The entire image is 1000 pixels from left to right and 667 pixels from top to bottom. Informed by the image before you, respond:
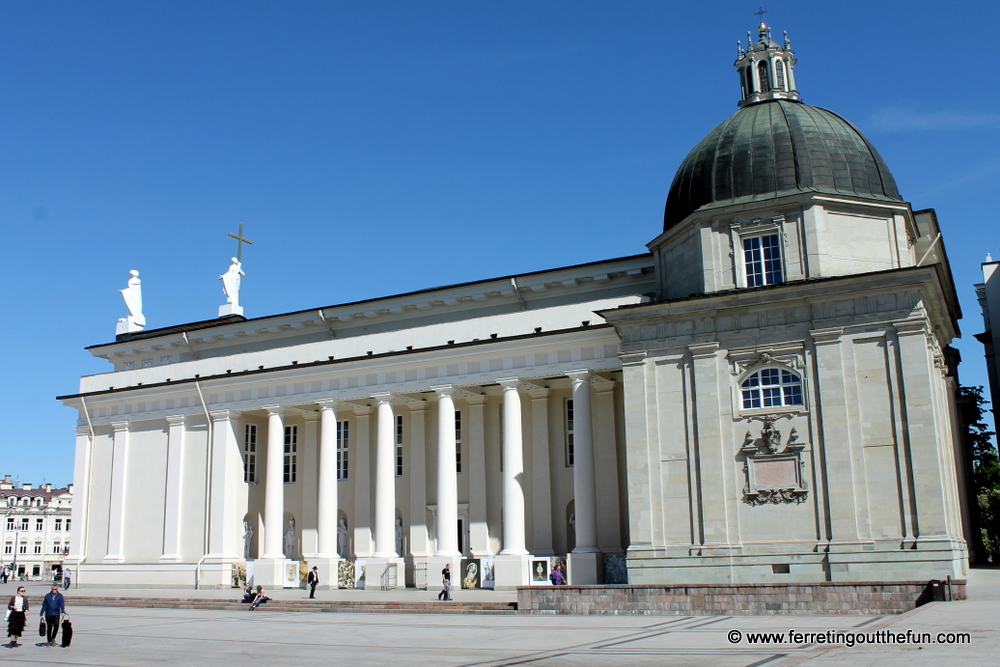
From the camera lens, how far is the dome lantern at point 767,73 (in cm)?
3662

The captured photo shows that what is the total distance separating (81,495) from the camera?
4656cm

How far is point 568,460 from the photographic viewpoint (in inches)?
1518

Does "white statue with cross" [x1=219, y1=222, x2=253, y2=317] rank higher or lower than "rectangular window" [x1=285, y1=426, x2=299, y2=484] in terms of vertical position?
higher

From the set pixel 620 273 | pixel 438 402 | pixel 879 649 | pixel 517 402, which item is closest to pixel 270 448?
pixel 438 402

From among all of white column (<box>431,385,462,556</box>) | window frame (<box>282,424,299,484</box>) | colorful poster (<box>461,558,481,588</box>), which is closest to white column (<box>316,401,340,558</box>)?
white column (<box>431,385,462,556</box>)

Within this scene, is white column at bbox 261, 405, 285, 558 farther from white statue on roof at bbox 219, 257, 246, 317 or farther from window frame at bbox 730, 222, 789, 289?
window frame at bbox 730, 222, 789, 289

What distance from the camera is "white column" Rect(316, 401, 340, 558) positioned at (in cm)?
3962

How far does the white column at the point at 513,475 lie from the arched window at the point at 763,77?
14.7 meters

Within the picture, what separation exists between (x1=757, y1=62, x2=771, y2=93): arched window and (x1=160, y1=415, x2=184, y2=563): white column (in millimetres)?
28981

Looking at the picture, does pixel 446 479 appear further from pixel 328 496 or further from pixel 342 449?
pixel 342 449

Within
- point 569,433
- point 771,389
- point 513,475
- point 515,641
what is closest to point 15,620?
point 515,641

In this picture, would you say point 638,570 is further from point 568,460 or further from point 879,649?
point 879,649

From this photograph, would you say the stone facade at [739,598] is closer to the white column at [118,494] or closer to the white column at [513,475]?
the white column at [513,475]

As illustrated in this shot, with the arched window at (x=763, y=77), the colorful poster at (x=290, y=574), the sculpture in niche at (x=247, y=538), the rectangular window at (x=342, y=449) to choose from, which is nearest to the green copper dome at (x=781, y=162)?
the arched window at (x=763, y=77)
